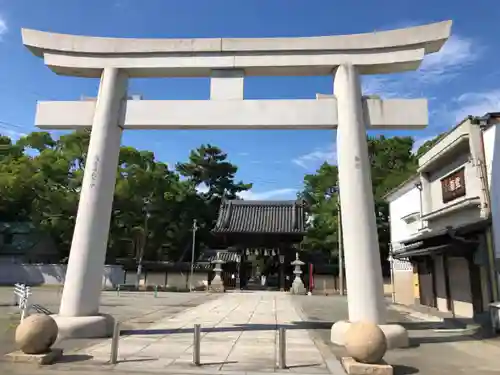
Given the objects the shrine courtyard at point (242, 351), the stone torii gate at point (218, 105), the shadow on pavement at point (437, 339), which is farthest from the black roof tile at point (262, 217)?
the stone torii gate at point (218, 105)

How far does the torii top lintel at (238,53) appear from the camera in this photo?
37.1 feet

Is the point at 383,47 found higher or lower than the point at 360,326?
higher

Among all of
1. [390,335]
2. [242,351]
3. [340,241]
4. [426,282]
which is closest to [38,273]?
[340,241]

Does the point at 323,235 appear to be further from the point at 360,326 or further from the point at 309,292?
the point at 360,326

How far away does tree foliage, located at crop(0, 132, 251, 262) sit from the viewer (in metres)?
38.8

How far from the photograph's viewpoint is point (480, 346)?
10289mm

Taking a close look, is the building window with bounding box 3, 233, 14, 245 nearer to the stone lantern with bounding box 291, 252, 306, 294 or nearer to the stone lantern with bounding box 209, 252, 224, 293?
the stone lantern with bounding box 209, 252, 224, 293

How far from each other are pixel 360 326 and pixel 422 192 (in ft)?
46.7

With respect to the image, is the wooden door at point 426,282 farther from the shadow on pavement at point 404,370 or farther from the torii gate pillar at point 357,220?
the shadow on pavement at point 404,370

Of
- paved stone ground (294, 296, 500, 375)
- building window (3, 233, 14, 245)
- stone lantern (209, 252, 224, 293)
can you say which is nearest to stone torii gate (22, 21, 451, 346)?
paved stone ground (294, 296, 500, 375)

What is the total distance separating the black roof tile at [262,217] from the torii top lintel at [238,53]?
24.6 meters

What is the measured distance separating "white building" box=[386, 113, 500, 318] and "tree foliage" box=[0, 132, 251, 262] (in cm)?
2615

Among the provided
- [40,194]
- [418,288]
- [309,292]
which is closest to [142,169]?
[40,194]

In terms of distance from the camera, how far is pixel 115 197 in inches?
1540
